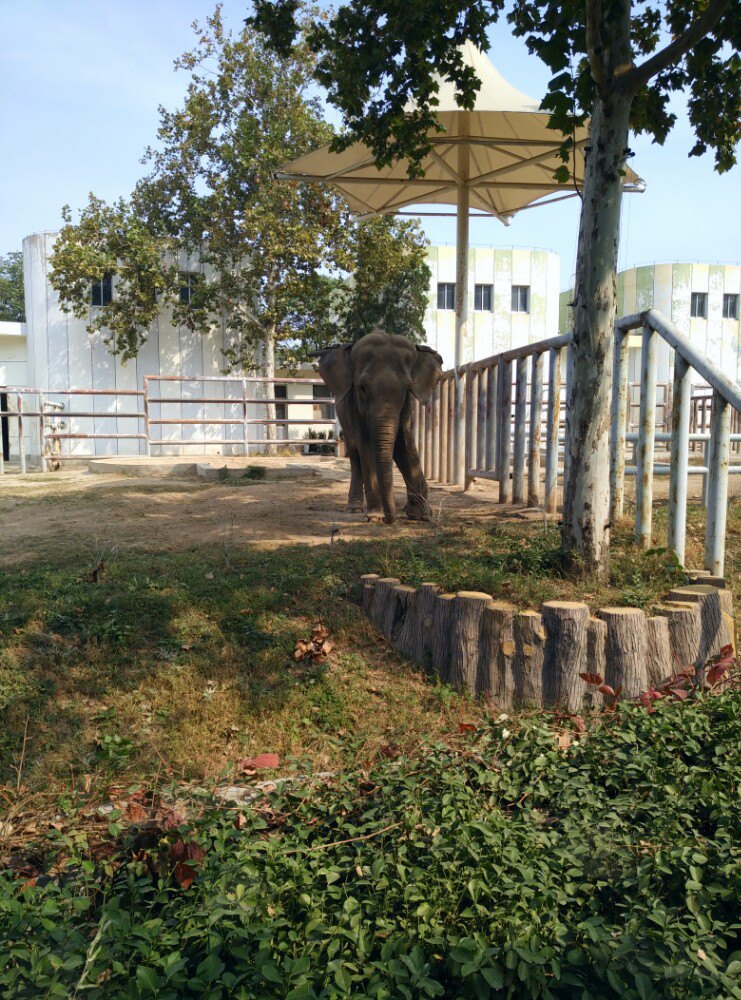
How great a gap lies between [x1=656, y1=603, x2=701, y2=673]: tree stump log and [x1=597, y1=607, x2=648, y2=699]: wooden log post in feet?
0.57

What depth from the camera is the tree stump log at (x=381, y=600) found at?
4766 millimetres

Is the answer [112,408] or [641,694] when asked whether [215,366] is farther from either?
[641,694]

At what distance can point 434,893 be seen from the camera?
256cm

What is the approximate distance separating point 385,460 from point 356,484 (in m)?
1.17

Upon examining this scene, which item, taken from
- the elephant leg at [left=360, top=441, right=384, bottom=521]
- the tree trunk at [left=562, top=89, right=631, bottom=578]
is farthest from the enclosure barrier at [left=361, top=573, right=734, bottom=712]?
the elephant leg at [left=360, top=441, right=384, bottom=521]

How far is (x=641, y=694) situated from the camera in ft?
13.3

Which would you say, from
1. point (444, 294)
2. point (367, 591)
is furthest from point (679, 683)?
point (444, 294)

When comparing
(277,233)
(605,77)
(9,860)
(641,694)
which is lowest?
(9,860)

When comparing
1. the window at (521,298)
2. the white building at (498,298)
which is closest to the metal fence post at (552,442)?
the white building at (498,298)

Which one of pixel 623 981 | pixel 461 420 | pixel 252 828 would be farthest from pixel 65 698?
pixel 461 420

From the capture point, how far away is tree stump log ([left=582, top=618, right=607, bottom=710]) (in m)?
4.11

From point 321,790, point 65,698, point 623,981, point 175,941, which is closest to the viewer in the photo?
point 623,981

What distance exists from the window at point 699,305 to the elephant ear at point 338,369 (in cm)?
3287

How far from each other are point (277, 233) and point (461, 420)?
50.0 feet
